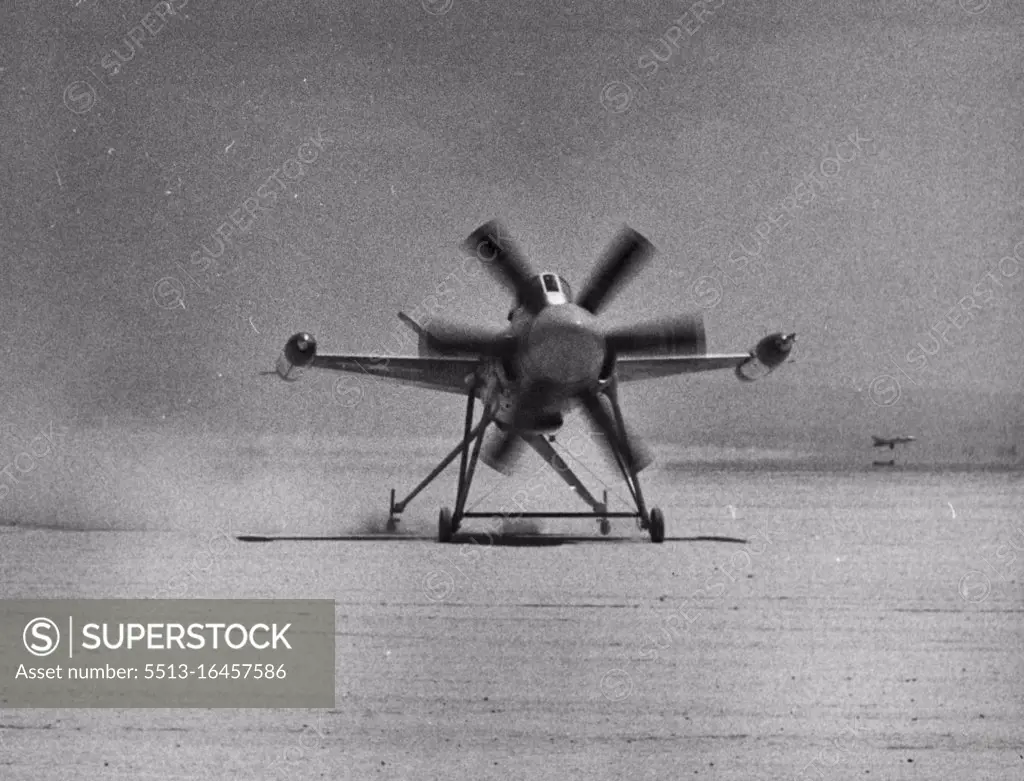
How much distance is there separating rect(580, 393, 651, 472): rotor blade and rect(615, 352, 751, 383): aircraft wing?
2184 millimetres

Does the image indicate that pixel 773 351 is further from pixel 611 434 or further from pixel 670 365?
pixel 611 434

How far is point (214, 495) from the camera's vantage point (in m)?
35.0

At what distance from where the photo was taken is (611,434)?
21.2m

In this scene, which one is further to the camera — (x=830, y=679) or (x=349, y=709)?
(x=830, y=679)

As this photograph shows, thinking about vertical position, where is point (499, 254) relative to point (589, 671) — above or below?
above

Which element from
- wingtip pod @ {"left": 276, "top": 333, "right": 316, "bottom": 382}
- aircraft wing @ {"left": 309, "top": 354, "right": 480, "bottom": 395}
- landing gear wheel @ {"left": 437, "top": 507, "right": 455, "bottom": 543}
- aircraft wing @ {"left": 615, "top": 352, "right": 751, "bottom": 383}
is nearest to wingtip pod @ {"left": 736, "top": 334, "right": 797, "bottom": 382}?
aircraft wing @ {"left": 615, "top": 352, "right": 751, "bottom": 383}

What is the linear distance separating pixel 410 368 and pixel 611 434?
4.30 meters

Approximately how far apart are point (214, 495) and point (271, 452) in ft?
117

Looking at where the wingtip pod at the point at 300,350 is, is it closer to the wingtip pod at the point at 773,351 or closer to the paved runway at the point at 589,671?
the paved runway at the point at 589,671

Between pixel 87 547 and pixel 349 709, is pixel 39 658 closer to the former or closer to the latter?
pixel 349 709

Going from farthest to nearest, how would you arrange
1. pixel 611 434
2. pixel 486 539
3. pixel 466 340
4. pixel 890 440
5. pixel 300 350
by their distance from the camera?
pixel 890 440 → pixel 486 539 → pixel 300 350 → pixel 466 340 → pixel 611 434

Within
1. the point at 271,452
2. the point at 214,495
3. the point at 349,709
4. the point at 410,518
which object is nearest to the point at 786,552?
the point at 410,518

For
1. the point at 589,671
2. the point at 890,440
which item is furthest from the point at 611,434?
the point at 890,440

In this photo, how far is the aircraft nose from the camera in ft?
64.7
